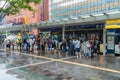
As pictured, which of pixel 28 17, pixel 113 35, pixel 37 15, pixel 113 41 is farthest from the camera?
pixel 28 17

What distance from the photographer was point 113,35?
22.6 m

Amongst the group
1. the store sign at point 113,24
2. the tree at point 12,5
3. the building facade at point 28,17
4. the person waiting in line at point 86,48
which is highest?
the building facade at point 28,17

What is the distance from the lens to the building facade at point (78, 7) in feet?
158

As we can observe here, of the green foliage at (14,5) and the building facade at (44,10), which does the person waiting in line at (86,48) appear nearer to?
the green foliage at (14,5)

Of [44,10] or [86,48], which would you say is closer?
[86,48]

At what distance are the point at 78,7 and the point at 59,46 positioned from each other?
31975mm

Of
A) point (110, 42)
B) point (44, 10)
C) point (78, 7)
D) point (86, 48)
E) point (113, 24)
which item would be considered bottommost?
point (86, 48)

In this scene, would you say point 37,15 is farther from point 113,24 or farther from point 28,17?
point 113,24

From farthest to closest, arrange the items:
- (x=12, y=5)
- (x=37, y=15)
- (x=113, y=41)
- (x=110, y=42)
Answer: (x=37, y=15), (x=110, y=42), (x=113, y=41), (x=12, y=5)

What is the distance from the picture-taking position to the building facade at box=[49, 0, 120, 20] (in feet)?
158

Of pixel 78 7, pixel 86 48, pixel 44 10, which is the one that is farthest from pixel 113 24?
pixel 44 10

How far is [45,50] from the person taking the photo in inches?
1102

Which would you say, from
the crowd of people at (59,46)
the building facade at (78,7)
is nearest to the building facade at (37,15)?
the building facade at (78,7)

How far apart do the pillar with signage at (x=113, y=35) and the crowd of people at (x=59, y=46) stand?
1.34 metres
